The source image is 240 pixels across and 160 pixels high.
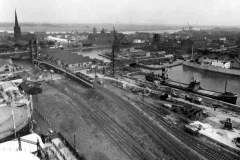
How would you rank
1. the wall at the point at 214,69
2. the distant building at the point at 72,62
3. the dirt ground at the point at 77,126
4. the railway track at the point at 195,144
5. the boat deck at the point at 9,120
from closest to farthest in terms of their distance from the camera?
the railway track at the point at 195,144
the dirt ground at the point at 77,126
the boat deck at the point at 9,120
the wall at the point at 214,69
the distant building at the point at 72,62

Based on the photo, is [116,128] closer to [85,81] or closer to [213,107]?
[213,107]

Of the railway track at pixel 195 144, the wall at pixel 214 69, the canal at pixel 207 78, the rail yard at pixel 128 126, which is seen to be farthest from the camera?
the wall at pixel 214 69

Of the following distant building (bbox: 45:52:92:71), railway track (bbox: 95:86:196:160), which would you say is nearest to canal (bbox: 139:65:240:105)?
distant building (bbox: 45:52:92:71)

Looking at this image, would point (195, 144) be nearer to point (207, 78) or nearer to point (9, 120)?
point (9, 120)

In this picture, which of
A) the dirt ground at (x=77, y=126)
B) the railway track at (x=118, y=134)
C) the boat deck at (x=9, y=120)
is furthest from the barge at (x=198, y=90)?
the boat deck at (x=9, y=120)

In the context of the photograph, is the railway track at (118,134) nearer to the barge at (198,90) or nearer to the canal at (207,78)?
the barge at (198,90)

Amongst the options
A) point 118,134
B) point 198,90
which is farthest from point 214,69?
point 118,134
